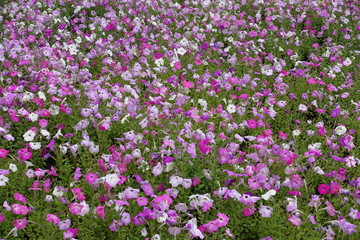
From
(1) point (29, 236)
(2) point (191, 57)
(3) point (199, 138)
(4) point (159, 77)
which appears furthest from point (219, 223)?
(2) point (191, 57)

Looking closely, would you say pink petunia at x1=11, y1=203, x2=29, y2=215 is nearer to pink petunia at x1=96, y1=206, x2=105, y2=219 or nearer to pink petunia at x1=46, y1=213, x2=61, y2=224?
pink petunia at x1=46, y1=213, x2=61, y2=224

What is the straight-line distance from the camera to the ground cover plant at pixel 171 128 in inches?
129

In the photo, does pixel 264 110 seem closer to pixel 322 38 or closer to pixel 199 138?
pixel 199 138

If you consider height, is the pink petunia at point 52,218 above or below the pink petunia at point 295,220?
below

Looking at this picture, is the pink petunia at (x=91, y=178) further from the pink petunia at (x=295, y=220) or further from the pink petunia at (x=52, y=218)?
the pink petunia at (x=295, y=220)

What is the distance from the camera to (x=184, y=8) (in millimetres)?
8156

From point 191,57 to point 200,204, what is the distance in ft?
11.5

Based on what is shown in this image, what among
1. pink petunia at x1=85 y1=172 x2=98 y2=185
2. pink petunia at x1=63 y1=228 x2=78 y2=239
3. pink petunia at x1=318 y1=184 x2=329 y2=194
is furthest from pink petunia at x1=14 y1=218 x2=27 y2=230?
pink petunia at x1=318 y1=184 x2=329 y2=194

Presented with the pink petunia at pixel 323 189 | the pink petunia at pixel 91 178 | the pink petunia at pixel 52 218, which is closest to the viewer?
the pink petunia at pixel 52 218

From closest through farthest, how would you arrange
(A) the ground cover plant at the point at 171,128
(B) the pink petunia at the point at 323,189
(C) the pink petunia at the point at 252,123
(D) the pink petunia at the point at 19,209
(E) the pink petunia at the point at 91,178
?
(D) the pink petunia at the point at 19,209 → (A) the ground cover plant at the point at 171,128 → (E) the pink petunia at the point at 91,178 → (B) the pink petunia at the point at 323,189 → (C) the pink petunia at the point at 252,123

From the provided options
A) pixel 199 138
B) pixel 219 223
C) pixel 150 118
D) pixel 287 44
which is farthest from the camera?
pixel 287 44

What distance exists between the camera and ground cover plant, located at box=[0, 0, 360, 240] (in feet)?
10.8

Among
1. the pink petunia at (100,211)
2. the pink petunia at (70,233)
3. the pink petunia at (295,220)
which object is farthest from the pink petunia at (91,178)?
the pink petunia at (295,220)

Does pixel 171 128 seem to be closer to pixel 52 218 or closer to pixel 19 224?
pixel 52 218
